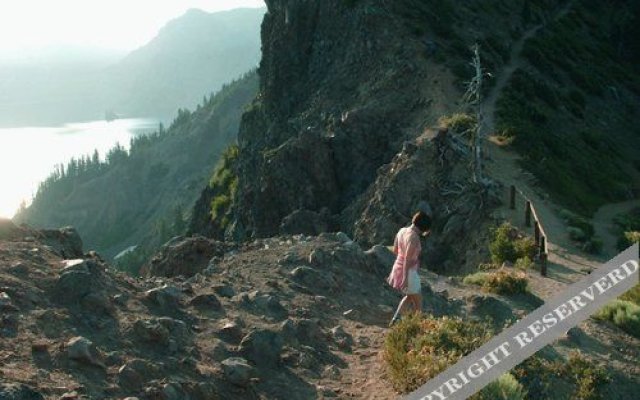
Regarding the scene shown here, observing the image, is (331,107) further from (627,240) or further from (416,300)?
(416,300)

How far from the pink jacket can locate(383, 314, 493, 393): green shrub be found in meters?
1.23

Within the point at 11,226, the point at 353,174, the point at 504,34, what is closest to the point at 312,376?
the point at 11,226

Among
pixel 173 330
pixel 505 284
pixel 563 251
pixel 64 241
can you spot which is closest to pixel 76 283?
pixel 173 330

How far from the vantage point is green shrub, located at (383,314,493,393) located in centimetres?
1109

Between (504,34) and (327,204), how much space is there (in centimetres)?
3078

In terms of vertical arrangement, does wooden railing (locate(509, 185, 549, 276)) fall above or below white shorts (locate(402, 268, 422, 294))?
below

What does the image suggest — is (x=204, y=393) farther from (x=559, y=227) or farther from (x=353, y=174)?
(x=353, y=174)

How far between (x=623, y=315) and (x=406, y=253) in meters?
Answer: 7.68

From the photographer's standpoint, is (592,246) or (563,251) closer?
(563,251)

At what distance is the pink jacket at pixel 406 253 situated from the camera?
46.0 feet

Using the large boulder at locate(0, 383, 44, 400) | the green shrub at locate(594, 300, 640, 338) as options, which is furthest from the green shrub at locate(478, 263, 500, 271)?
the large boulder at locate(0, 383, 44, 400)

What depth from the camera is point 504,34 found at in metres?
62.2

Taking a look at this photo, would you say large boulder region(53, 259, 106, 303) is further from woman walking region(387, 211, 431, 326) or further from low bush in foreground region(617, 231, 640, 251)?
low bush in foreground region(617, 231, 640, 251)

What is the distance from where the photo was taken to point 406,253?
14.1m
